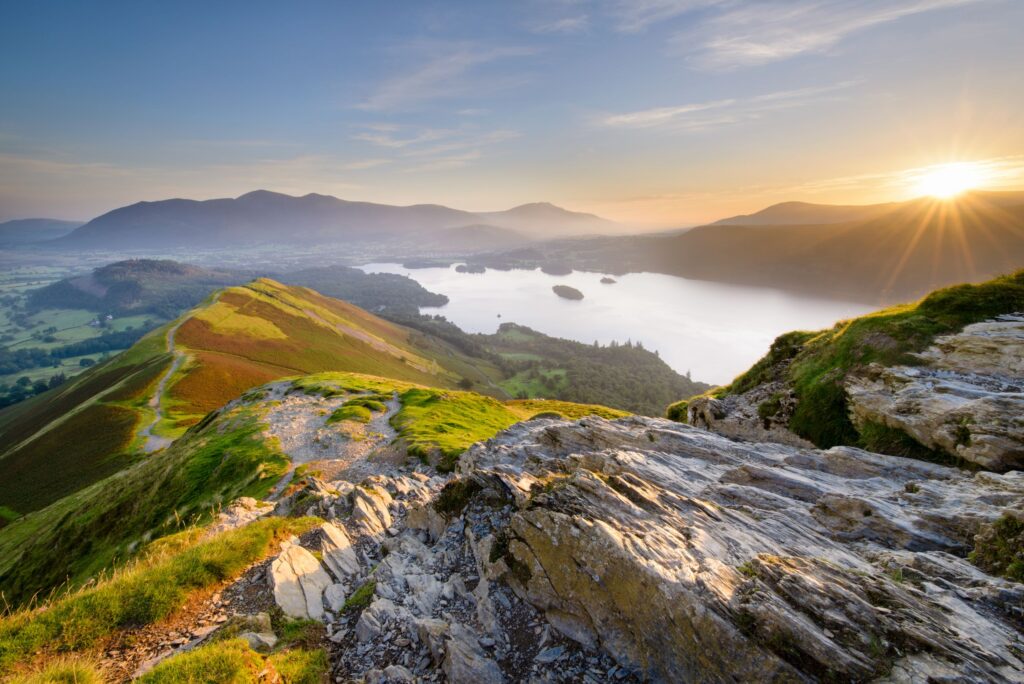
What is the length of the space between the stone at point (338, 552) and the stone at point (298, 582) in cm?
51

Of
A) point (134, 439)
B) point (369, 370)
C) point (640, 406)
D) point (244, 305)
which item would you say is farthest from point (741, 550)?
point (244, 305)

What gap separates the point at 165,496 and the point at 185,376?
63411mm

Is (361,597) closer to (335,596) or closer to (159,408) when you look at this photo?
(335,596)

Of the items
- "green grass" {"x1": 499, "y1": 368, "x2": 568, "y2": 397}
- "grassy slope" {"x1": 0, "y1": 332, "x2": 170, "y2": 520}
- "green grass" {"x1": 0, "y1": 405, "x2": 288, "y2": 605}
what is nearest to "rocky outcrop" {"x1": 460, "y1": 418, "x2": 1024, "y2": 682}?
"green grass" {"x1": 0, "y1": 405, "x2": 288, "y2": 605}

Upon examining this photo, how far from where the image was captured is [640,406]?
142 metres

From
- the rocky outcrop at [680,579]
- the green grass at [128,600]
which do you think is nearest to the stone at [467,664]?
the rocky outcrop at [680,579]

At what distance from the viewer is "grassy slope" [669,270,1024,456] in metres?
19.9

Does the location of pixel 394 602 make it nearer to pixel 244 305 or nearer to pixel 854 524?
pixel 854 524

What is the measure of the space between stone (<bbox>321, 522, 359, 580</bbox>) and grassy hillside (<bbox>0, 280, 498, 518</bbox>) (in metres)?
67.0

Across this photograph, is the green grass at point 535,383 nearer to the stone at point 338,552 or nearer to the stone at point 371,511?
the stone at point 371,511

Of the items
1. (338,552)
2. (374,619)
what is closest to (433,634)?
(374,619)

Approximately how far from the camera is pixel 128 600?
11.4 meters

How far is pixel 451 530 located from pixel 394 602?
3.69 meters

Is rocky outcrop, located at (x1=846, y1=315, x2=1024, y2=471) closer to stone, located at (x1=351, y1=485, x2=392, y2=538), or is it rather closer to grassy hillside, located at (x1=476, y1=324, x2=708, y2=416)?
stone, located at (x1=351, y1=485, x2=392, y2=538)
